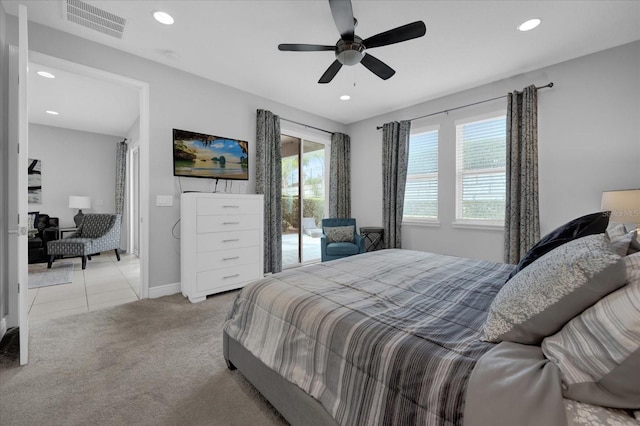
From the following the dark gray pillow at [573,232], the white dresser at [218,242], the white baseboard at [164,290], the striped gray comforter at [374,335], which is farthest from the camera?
Answer: the white baseboard at [164,290]

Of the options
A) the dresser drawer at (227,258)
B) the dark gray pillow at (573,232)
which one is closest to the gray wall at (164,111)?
the dresser drawer at (227,258)

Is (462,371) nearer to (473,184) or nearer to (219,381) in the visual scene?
(219,381)

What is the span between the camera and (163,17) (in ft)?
7.86

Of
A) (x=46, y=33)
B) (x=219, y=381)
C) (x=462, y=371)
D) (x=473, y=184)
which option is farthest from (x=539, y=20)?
(x=46, y=33)

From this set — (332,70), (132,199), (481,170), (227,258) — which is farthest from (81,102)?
(481,170)

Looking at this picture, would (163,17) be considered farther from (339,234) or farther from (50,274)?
(50,274)

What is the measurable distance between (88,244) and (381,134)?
5444 mm

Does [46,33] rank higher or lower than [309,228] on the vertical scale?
higher

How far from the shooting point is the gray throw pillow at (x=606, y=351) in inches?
24.7

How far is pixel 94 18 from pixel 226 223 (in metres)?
2.23

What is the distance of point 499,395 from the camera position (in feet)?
2.36

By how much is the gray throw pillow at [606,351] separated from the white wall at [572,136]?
299 centimetres

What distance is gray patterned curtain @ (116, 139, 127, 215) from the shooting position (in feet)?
19.8

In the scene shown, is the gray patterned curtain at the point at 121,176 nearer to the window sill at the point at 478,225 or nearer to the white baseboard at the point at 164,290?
the white baseboard at the point at 164,290
